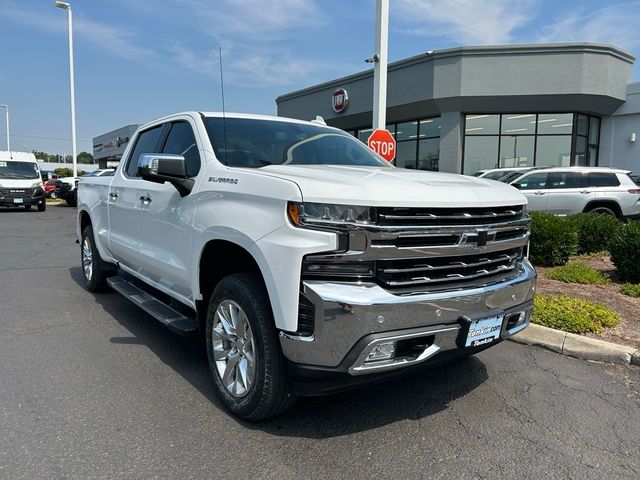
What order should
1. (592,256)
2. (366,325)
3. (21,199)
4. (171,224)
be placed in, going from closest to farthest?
1. (366,325)
2. (171,224)
3. (592,256)
4. (21,199)

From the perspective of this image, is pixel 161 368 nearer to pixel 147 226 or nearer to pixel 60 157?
pixel 147 226

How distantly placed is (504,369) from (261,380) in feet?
7.13

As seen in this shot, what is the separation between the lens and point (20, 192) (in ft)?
70.0

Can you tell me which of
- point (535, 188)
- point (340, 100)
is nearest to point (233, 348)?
point (535, 188)

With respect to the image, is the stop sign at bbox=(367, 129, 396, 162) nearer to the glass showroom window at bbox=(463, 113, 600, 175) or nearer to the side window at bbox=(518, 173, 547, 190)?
the side window at bbox=(518, 173, 547, 190)

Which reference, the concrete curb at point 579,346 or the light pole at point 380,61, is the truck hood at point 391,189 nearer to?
the concrete curb at point 579,346

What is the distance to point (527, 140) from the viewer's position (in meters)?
20.9

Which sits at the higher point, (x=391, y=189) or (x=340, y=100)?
(x=340, y=100)

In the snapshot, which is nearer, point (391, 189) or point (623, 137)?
point (391, 189)

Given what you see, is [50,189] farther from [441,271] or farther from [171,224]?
[441,271]

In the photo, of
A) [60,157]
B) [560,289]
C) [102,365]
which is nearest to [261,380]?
[102,365]

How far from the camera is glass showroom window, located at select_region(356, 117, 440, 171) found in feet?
72.6

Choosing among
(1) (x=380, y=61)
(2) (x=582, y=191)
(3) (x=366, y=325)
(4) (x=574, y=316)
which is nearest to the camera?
(3) (x=366, y=325)

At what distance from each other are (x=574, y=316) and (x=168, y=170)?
3.86m
